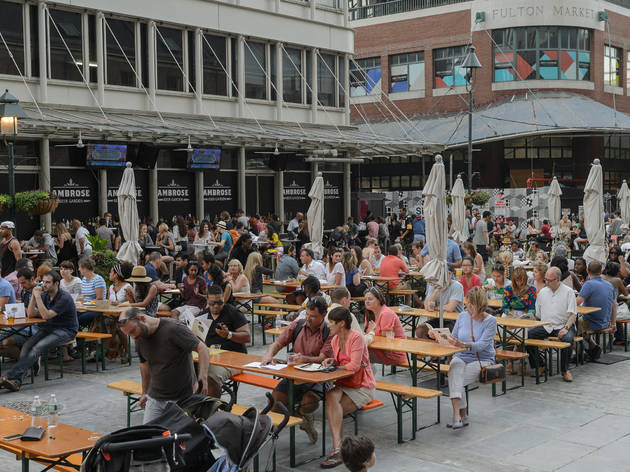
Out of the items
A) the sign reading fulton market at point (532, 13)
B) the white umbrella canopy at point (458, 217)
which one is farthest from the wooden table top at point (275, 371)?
the sign reading fulton market at point (532, 13)

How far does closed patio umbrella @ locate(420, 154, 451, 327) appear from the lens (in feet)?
41.8

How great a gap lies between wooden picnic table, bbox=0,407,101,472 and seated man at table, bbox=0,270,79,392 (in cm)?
500

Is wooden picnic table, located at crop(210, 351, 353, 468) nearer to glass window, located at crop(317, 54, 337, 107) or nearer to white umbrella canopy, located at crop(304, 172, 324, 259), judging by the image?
white umbrella canopy, located at crop(304, 172, 324, 259)

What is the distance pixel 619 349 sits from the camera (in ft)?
48.4

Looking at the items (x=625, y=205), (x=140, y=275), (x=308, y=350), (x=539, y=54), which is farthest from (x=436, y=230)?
(x=539, y=54)

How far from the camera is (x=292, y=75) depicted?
35.3m

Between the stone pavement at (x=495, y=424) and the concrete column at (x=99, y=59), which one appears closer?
the stone pavement at (x=495, y=424)

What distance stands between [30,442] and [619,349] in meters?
11.2

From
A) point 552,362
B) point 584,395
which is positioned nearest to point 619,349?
point 552,362

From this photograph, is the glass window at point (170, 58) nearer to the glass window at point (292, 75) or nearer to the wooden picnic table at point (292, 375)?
the glass window at point (292, 75)

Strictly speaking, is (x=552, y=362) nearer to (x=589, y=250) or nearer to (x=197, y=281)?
(x=589, y=250)

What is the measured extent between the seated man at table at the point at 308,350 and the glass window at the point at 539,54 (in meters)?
42.7

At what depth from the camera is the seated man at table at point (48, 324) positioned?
39.3ft

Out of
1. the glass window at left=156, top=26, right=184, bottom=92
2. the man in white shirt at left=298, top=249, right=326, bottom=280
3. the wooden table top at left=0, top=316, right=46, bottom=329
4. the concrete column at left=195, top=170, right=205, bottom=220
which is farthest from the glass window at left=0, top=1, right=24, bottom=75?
the wooden table top at left=0, top=316, right=46, bottom=329
